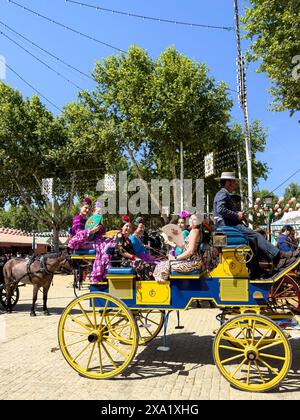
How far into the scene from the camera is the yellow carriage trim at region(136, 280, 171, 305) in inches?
207

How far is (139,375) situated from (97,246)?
2.00 metres

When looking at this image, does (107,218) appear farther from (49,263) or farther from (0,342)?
(0,342)

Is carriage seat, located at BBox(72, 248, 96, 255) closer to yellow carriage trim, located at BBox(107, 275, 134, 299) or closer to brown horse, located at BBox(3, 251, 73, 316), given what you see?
yellow carriage trim, located at BBox(107, 275, 134, 299)

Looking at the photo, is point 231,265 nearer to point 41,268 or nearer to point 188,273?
point 188,273

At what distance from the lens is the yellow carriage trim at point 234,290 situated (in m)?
4.96

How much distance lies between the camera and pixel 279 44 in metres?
13.3

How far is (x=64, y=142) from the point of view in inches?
1188

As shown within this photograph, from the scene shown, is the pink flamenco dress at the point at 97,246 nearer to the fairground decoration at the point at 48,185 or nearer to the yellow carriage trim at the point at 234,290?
the yellow carriage trim at the point at 234,290

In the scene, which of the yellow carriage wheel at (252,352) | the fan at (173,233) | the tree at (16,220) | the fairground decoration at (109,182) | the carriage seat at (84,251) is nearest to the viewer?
the yellow carriage wheel at (252,352)

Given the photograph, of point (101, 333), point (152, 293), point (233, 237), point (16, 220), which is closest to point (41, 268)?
point (101, 333)

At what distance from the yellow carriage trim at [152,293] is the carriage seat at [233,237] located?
102cm
